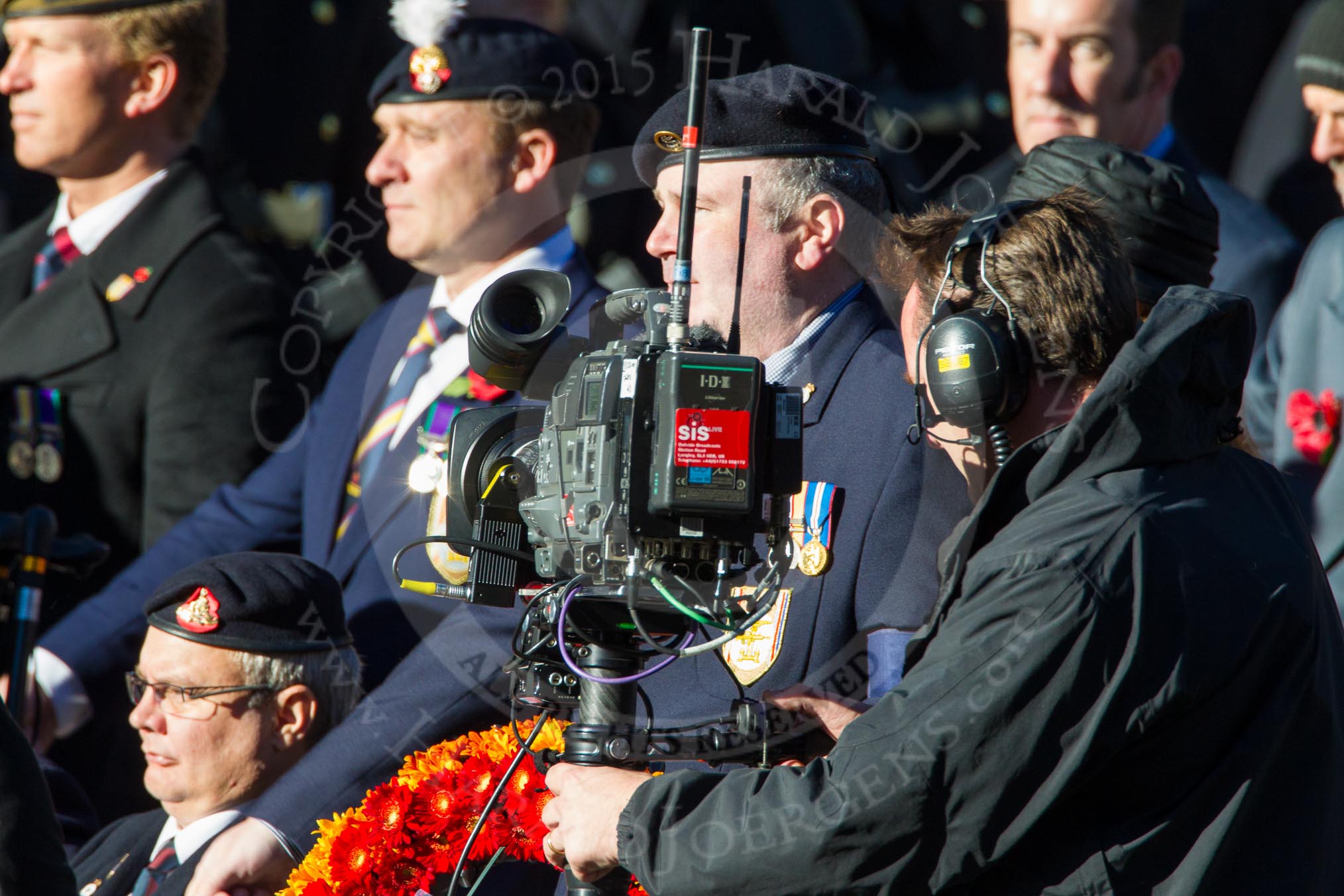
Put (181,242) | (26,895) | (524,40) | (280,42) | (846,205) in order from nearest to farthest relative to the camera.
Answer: (26,895), (846,205), (524,40), (181,242), (280,42)

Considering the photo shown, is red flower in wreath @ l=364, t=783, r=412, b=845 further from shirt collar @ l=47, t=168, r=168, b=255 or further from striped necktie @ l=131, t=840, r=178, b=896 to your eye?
shirt collar @ l=47, t=168, r=168, b=255

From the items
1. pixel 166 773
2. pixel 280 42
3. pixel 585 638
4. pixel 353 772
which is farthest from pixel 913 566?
pixel 280 42

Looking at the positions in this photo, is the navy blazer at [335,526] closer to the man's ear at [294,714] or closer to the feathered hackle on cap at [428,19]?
the man's ear at [294,714]

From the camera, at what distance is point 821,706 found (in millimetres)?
2117

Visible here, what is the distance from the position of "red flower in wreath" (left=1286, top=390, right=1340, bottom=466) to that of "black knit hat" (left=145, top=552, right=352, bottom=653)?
2356 mm

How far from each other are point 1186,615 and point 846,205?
1255mm

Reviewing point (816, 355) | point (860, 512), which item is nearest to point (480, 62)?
point (816, 355)

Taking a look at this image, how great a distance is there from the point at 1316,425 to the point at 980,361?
235 cm

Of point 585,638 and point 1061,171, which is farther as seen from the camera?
point 1061,171

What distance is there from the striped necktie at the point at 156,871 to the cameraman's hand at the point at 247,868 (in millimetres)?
218

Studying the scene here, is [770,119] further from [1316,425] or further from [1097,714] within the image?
[1316,425]

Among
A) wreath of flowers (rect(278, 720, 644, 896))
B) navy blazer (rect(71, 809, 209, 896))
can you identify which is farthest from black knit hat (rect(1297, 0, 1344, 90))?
navy blazer (rect(71, 809, 209, 896))

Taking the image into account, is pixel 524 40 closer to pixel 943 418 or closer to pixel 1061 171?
pixel 1061 171

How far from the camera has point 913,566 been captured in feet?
8.21
